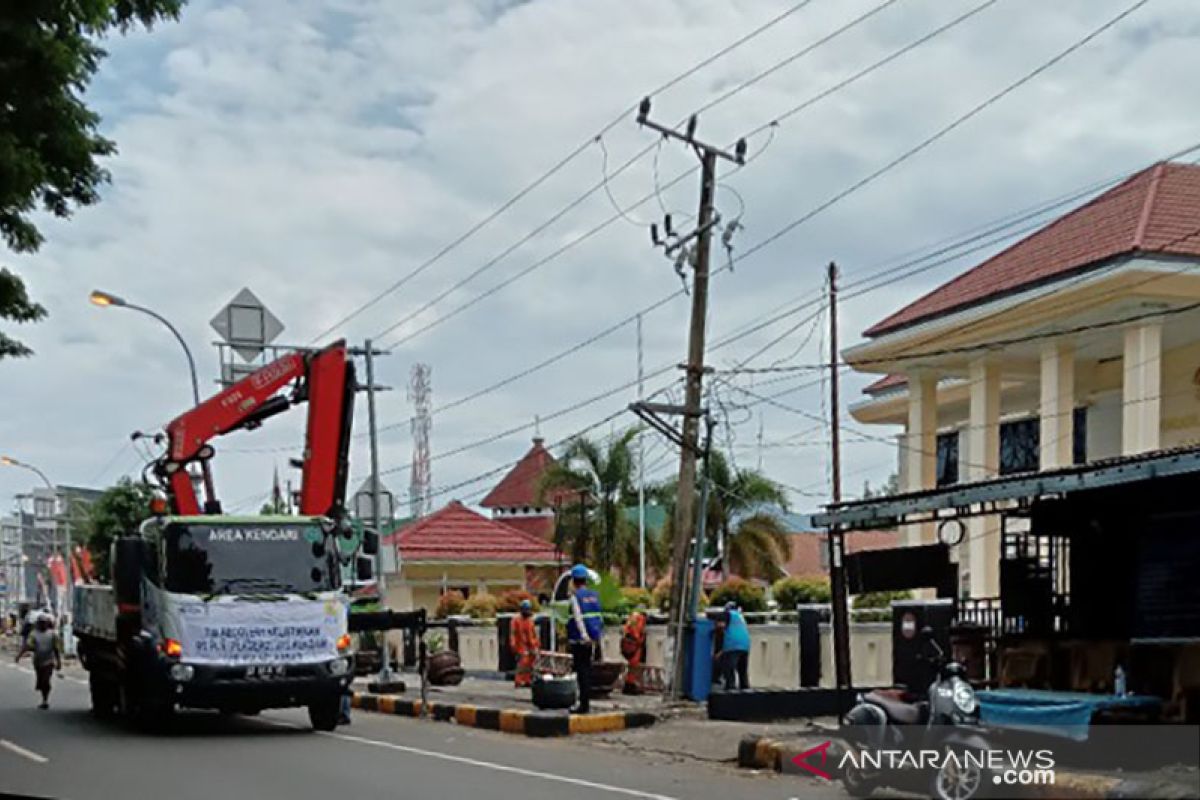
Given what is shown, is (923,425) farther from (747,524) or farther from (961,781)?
(961,781)

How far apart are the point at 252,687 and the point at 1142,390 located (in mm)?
14851

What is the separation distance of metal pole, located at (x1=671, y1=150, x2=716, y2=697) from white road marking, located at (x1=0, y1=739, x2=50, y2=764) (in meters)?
8.34

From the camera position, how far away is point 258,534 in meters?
17.9

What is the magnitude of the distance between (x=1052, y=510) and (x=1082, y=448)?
14.6m

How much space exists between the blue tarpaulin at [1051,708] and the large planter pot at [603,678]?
10.0 metres

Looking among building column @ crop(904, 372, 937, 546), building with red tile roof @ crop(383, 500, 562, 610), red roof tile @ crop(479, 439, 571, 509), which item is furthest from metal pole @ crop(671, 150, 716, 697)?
red roof tile @ crop(479, 439, 571, 509)

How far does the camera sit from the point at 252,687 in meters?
17.3

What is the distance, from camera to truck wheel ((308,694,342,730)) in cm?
1812

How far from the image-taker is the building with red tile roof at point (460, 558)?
160 ft

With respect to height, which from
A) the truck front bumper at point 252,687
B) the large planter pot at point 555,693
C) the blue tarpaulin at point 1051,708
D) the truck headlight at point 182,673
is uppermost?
the blue tarpaulin at point 1051,708

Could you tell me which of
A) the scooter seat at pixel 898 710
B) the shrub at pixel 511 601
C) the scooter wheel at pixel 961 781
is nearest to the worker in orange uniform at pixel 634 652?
the scooter seat at pixel 898 710

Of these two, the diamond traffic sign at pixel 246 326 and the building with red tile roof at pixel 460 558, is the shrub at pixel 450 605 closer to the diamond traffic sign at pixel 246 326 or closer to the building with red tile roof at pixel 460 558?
the building with red tile roof at pixel 460 558

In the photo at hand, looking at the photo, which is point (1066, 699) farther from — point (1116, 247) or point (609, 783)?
point (1116, 247)

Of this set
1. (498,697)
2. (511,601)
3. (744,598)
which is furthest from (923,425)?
(511,601)
